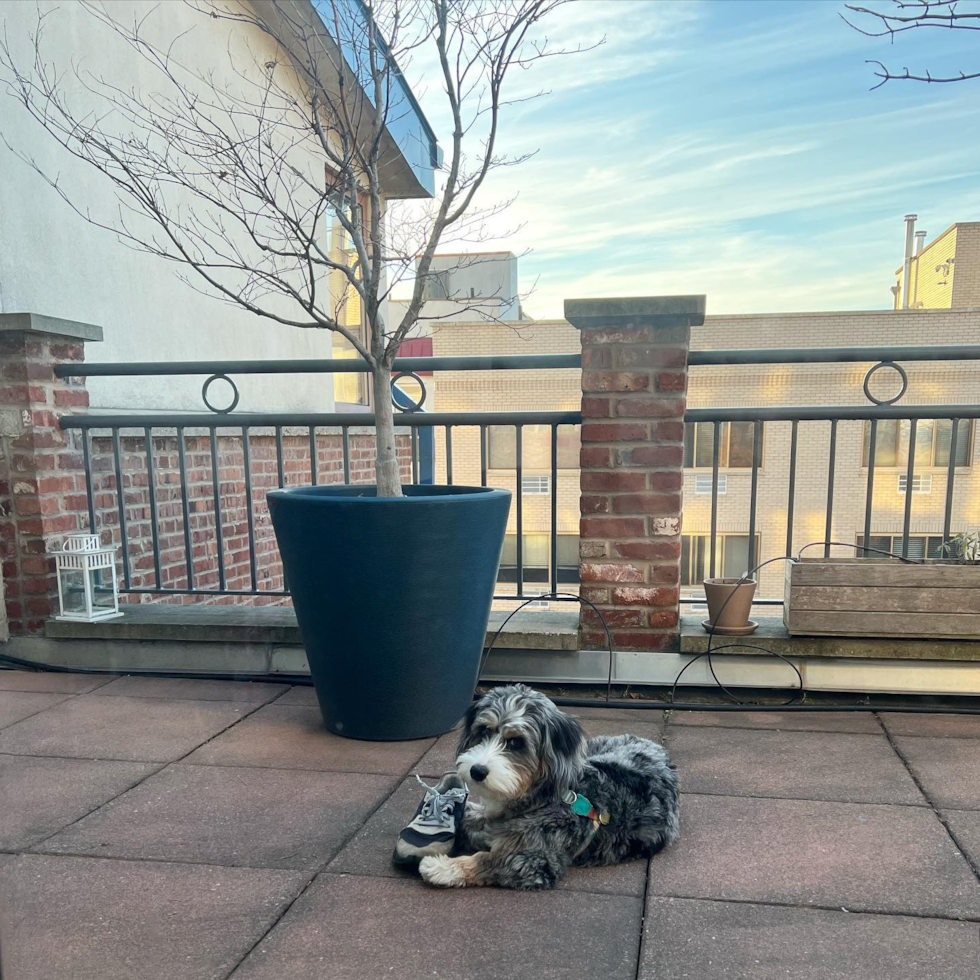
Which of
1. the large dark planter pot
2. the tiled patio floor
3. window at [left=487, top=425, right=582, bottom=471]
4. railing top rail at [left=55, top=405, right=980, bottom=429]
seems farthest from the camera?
window at [left=487, top=425, right=582, bottom=471]

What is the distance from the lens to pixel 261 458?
5.76m

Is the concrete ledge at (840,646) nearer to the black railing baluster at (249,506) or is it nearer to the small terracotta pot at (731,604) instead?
the small terracotta pot at (731,604)

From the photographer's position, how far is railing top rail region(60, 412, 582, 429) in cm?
313

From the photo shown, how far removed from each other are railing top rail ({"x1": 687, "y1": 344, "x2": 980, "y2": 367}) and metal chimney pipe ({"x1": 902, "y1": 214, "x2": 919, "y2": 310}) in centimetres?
1612

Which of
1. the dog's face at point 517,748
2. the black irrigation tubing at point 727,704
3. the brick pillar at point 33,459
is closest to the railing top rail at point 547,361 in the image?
the brick pillar at point 33,459

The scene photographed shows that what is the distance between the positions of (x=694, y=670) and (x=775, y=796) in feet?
2.54

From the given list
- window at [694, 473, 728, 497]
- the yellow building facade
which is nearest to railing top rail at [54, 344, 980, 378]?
the yellow building facade

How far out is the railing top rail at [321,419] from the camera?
10.3 feet

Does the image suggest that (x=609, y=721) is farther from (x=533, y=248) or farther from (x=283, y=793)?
(x=533, y=248)

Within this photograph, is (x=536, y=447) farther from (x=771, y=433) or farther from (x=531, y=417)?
(x=531, y=417)

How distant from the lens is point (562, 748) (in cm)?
172

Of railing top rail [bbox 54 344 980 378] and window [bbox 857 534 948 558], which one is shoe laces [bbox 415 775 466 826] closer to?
railing top rail [bbox 54 344 980 378]

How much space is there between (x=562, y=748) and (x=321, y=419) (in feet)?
6.64

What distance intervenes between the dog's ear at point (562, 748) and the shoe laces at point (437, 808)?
295mm
